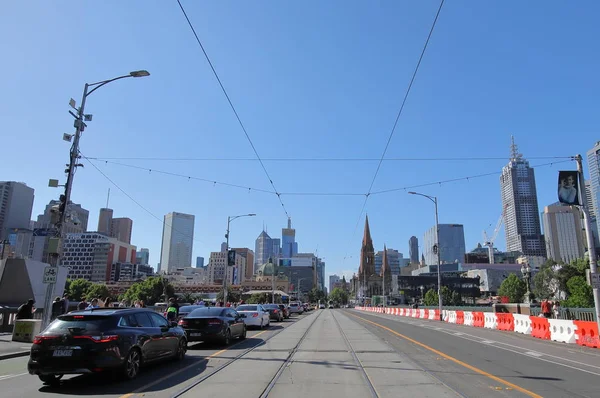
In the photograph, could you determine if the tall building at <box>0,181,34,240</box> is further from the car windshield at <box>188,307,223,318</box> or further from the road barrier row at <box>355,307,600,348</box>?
the road barrier row at <box>355,307,600,348</box>

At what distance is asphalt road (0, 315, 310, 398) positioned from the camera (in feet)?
27.2

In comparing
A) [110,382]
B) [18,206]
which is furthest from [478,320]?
[18,206]

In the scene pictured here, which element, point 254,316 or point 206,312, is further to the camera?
point 254,316

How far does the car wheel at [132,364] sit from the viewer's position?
9.38 metres

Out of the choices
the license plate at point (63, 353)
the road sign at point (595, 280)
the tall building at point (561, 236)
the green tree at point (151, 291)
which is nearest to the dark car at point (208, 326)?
the license plate at point (63, 353)

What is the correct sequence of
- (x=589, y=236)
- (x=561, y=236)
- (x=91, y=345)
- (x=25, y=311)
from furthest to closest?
(x=561, y=236) < (x=589, y=236) < (x=25, y=311) < (x=91, y=345)

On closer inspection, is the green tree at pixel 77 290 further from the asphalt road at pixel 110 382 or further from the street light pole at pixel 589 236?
the street light pole at pixel 589 236

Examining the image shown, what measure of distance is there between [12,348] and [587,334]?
67.2 ft

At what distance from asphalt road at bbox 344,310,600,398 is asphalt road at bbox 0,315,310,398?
552 cm

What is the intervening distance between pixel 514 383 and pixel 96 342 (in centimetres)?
851

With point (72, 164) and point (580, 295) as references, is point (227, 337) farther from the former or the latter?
point (580, 295)

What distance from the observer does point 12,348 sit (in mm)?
14492

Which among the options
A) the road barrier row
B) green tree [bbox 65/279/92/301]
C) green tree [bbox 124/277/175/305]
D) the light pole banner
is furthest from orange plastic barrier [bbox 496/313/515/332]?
green tree [bbox 65/279/92/301]

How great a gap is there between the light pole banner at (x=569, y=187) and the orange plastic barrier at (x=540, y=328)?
5585 millimetres
